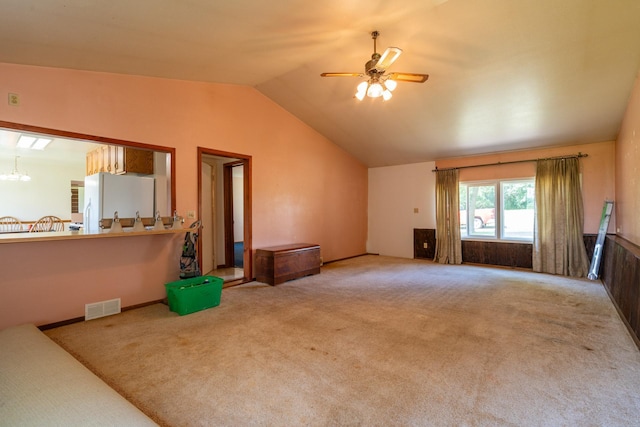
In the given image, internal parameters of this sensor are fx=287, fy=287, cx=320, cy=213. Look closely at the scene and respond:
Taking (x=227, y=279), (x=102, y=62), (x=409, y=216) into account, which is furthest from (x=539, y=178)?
(x=102, y=62)

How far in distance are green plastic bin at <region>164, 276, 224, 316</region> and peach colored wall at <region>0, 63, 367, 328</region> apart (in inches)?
15.5

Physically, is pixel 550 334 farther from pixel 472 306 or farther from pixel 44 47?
pixel 44 47

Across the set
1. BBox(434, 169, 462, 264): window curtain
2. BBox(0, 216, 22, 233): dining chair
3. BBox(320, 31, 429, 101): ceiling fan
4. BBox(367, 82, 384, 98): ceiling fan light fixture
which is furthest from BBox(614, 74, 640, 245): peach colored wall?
BBox(0, 216, 22, 233): dining chair

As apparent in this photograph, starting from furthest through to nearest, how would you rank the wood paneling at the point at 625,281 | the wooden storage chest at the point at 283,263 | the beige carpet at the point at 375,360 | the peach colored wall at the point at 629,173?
the wooden storage chest at the point at 283,263 → the peach colored wall at the point at 629,173 → the wood paneling at the point at 625,281 → the beige carpet at the point at 375,360

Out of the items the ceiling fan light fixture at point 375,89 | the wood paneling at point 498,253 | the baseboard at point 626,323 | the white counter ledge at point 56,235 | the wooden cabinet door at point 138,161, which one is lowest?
the baseboard at point 626,323

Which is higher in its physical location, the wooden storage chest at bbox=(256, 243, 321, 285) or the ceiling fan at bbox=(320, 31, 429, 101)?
the ceiling fan at bbox=(320, 31, 429, 101)

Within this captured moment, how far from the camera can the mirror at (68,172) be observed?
3.71 m

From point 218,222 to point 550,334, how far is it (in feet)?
17.7

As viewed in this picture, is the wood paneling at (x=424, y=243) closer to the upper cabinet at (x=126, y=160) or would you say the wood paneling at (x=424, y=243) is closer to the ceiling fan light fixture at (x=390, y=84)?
the ceiling fan light fixture at (x=390, y=84)

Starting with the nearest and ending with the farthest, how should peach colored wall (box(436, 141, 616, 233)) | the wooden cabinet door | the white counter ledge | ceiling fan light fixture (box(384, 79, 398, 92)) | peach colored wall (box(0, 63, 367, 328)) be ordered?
the white counter ledge → peach colored wall (box(0, 63, 367, 328)) → ceiling fan light fixture (box(384, 79, 398, 92)) → the wooden cabinet door → peach colored wall (box(436, 141, 616, 233))

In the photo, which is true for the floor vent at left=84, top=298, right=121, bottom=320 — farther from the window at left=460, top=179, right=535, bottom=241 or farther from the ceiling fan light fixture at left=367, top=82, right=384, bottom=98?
the window at left=460, top=179, right=535, bottom=241

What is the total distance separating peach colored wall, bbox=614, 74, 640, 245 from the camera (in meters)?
3.23

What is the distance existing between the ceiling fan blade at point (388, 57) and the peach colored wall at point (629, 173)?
115 inches

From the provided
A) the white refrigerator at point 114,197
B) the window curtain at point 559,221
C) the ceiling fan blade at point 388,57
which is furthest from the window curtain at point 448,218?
the white refrigerator at point 114,197
